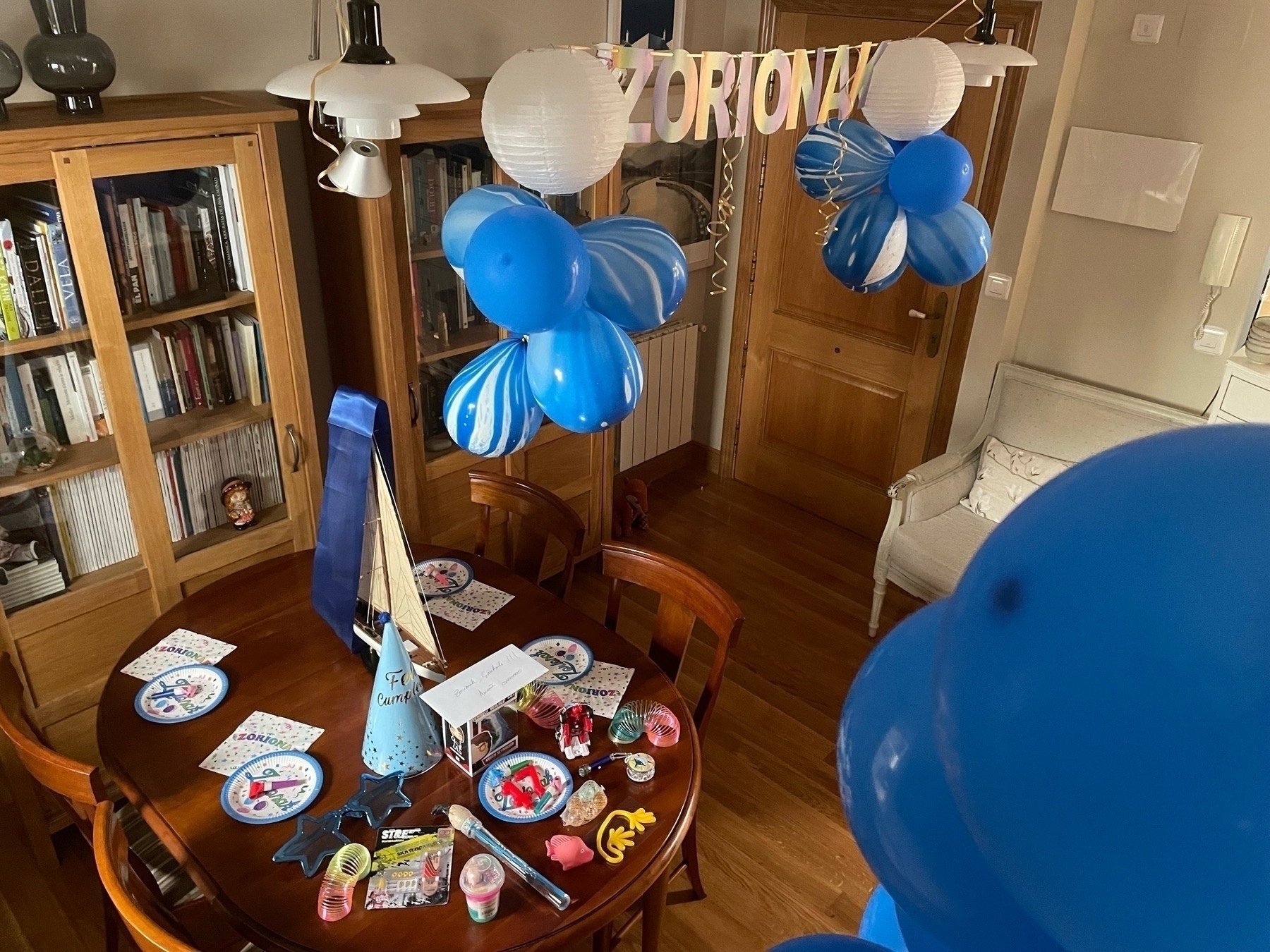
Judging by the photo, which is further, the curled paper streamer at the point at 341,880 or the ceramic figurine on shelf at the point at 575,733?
the ceramic figurine on shelf at the point at 575,733

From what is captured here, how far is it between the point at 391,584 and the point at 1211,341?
253 cm

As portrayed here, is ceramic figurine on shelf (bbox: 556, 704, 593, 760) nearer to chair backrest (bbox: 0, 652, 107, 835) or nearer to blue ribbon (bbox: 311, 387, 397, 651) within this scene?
blue ribbon (bbox: 311, 387, 397, 651)

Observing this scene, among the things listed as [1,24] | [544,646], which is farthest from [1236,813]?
[1,24]

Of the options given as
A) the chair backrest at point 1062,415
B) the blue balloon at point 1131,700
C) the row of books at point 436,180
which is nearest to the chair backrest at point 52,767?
the blue balloon at point 1131,700

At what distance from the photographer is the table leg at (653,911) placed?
1670mm

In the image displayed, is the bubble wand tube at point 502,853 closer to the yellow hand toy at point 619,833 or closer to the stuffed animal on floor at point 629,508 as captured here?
the yellow hand toy at point 619,833

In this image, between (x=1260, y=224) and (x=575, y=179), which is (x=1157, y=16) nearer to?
(x=1260, y=224)

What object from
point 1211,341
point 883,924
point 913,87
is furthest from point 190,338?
point 1211,341

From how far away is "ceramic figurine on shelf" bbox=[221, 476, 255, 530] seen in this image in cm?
247

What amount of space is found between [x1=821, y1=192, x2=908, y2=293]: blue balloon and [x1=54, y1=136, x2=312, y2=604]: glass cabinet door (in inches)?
53.2

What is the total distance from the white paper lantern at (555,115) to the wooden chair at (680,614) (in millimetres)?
929

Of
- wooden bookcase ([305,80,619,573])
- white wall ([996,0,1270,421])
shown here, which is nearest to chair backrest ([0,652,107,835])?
wooden bookcase ([305,80,619,573])

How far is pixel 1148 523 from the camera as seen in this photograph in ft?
1.59

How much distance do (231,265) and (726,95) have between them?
1.30 m
